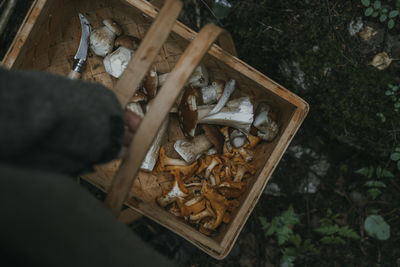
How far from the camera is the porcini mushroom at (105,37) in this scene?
1.50 m

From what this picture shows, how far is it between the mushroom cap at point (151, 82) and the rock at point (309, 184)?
48.4 inches

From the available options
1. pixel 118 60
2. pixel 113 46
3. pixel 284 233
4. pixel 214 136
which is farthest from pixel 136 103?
pixel 284 233

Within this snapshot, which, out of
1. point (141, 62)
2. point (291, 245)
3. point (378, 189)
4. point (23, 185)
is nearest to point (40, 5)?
point (141, 62)

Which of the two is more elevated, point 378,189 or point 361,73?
point 361,73

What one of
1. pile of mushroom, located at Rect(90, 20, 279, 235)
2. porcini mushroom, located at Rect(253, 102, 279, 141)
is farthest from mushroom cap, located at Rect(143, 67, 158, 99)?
porcini mushroom, located at Rect(253, 102, 279, 141)

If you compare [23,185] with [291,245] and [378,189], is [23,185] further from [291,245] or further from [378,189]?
[378,189]

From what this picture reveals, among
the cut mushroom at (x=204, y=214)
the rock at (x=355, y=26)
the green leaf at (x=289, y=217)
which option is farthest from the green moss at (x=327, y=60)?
the cut mushroom at (x=204, y=214)

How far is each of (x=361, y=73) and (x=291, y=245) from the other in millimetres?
1219

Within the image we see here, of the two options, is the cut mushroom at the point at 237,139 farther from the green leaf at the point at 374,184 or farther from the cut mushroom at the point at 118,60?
the green leaf at the point at 374,184

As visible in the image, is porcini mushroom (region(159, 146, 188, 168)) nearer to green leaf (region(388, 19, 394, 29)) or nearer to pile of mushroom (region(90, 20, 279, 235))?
pile of mushroom (region(90, 20, 279, 235))

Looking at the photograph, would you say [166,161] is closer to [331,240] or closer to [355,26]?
[331,240]

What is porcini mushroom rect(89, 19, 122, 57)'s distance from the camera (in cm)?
150

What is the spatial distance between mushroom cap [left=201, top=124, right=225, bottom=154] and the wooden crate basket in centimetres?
23

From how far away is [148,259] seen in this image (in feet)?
3.01
